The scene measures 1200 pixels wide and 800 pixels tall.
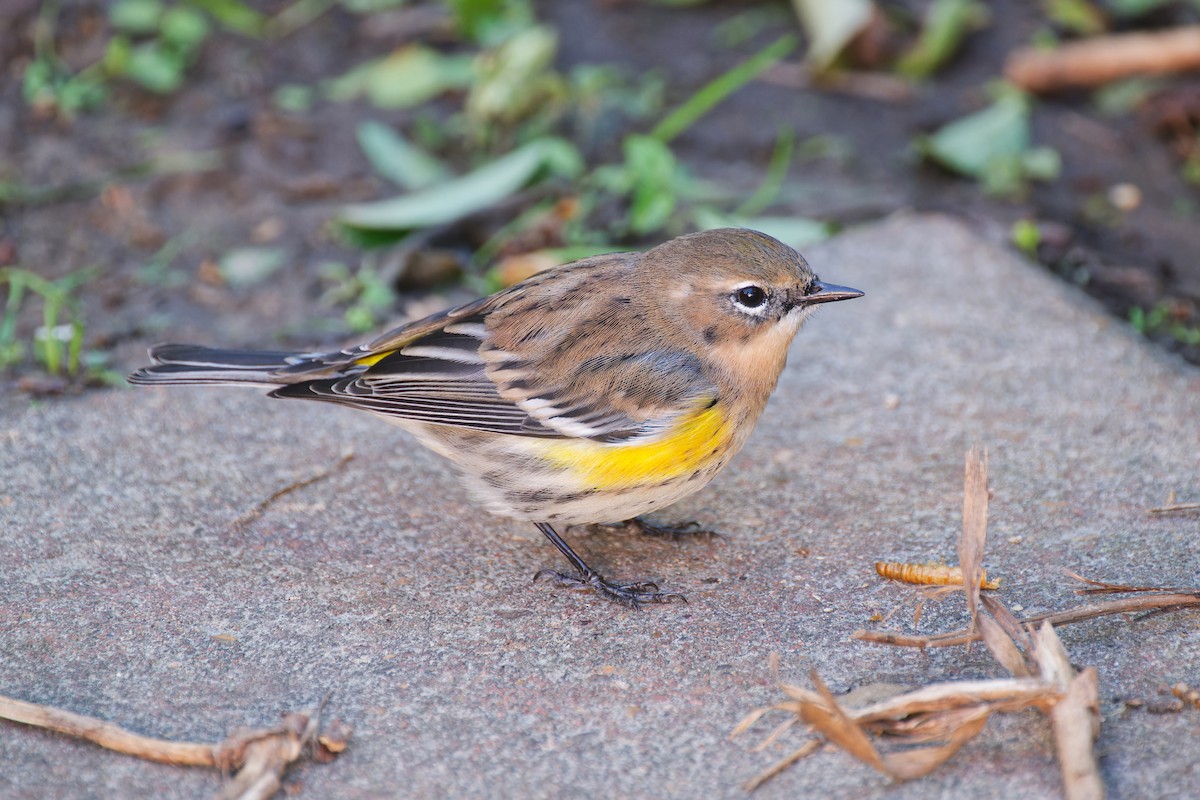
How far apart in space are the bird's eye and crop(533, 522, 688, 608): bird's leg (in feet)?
2.91

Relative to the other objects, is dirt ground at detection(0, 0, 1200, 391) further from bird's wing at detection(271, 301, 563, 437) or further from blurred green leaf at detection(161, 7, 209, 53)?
bird's wing at detection(271, 301, 563, 437)

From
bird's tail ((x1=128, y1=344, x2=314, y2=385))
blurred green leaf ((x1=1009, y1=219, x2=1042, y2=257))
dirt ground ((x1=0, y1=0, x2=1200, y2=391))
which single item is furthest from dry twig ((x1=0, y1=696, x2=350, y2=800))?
blurred green leaf ((x1=1009, y1=219, x2=1042, y2=257))

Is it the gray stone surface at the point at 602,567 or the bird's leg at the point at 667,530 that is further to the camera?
the bird's leg at the point at 667,530

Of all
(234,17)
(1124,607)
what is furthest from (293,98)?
(1124,607)

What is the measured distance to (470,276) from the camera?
17.8 ft

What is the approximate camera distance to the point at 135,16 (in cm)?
657

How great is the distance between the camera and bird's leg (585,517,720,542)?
12.7ft

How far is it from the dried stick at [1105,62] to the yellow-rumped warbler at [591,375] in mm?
3349

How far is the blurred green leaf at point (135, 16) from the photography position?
21.5 feet

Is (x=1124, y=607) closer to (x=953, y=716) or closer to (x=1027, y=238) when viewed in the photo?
(x=953, y=716)

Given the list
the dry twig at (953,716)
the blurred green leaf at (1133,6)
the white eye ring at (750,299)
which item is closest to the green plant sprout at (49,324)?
the white eye ring at (750,299)

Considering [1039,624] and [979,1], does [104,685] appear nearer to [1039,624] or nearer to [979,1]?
[1039,624]

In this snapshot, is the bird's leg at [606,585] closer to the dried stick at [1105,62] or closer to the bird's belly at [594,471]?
the bird's belly at [594,471]

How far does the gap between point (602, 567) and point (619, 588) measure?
267 millimetres
